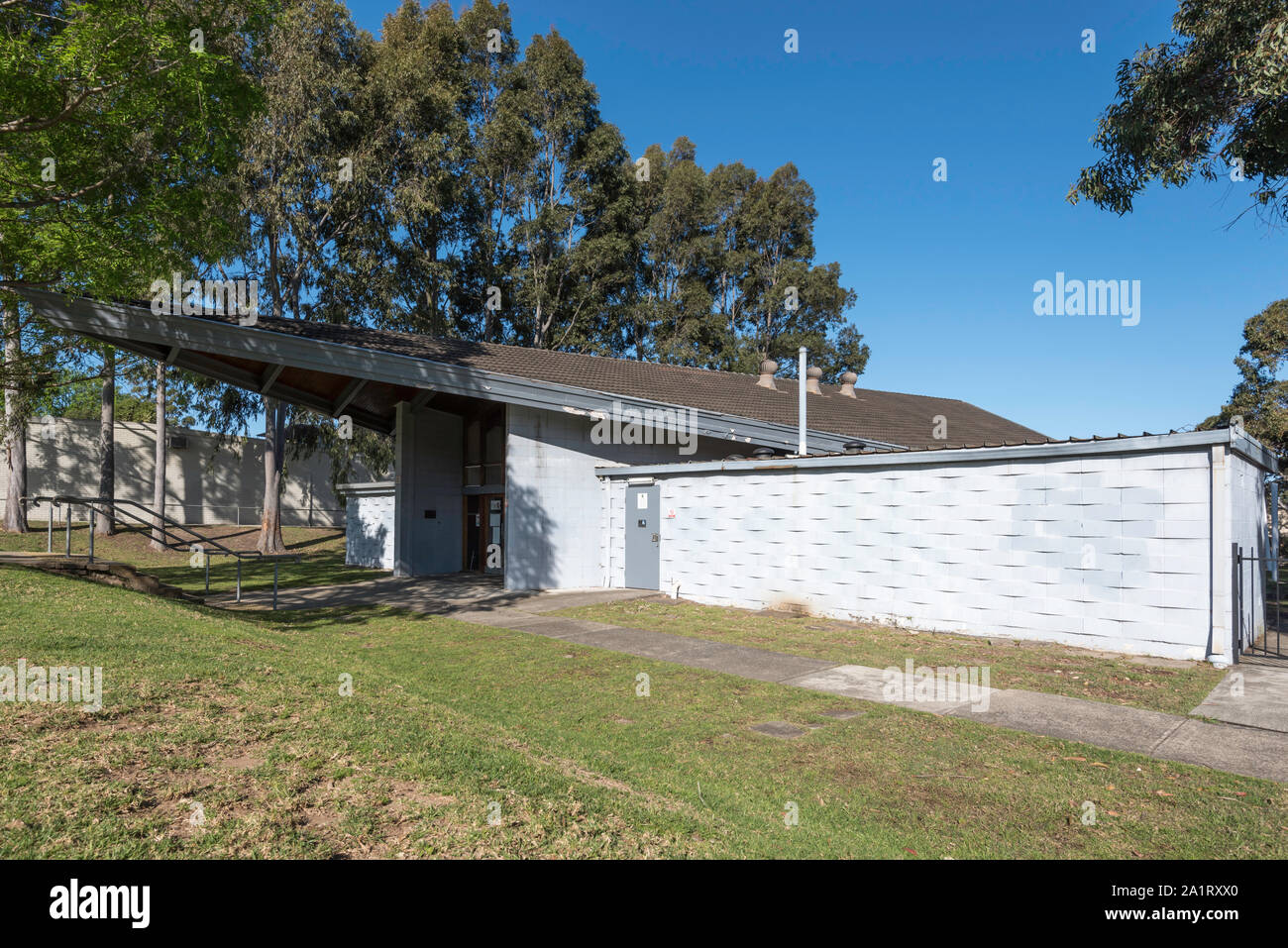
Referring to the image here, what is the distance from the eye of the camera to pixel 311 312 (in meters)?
30.4

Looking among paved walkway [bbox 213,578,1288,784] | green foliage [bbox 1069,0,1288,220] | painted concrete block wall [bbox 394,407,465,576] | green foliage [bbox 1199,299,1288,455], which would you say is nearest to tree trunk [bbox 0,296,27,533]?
painted concrete block wall [bbox 394,407,465,576]

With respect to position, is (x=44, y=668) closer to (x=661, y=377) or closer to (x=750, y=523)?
(x=750, y=523)

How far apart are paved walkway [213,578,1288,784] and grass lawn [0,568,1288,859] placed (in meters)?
0.45

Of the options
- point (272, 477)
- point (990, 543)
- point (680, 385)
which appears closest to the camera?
point (990, 543)

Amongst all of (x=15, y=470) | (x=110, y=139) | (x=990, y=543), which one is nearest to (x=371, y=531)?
(x=15, y=470)

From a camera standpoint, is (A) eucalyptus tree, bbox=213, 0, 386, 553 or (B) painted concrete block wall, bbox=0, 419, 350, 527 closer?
(A) eucalyptus tree, bbox=213, 0, 386, 553

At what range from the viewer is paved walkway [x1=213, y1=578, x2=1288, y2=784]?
19.3 ft

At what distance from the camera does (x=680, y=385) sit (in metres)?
21.5

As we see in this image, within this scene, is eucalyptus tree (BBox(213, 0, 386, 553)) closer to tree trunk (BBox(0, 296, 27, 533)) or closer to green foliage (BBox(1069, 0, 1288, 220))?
tree trunk (BBox(0, 296, 27, 533))

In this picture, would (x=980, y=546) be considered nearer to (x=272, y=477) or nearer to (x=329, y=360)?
(x=329, y=360)

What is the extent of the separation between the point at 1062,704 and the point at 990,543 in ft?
14.0

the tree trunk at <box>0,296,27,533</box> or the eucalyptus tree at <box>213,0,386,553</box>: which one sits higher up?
the eucalyptus tree at <box>213,0,386,553</box>
